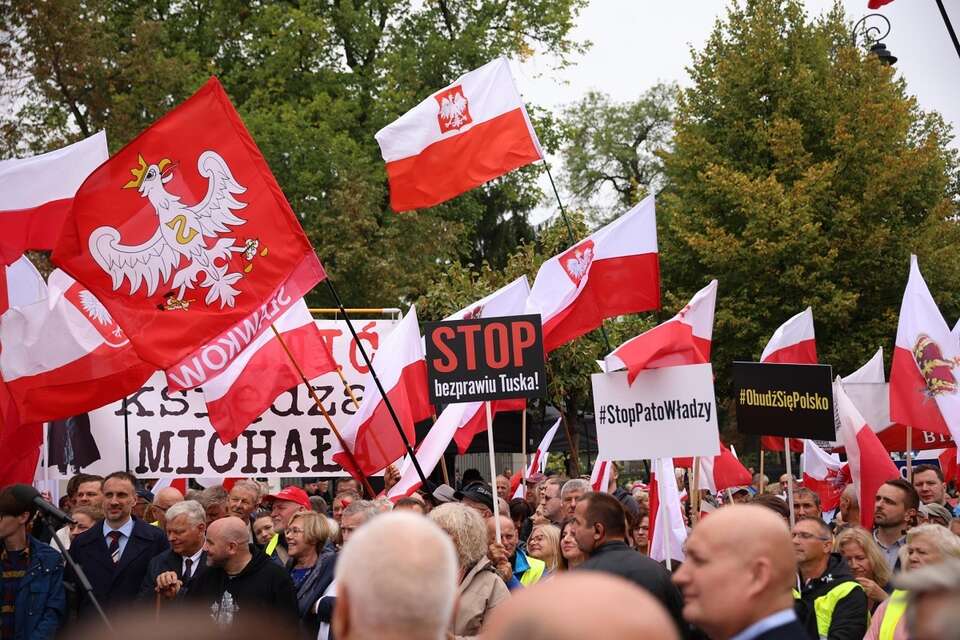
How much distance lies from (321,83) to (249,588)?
28.0m

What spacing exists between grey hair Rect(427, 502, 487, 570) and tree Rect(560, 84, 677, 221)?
47522 millimetres

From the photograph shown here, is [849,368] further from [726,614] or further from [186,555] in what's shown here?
[726,614]

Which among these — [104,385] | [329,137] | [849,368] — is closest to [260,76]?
[329,137]

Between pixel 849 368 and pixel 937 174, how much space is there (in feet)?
18.3

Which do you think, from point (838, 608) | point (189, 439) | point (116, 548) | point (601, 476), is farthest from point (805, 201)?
point (838, 608)

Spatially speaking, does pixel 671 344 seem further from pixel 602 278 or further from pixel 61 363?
pixel 61 363

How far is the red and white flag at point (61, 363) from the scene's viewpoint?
11570mm

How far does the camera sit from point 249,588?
8.13 meters

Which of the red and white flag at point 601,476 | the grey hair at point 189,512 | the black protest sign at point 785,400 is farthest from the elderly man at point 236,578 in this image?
the red and white flag at point 601,476

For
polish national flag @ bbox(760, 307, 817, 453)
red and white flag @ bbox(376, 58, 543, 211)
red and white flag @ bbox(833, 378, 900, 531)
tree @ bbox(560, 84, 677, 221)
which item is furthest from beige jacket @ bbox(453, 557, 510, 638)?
tree @ bbox(560, 84, 677, 221)

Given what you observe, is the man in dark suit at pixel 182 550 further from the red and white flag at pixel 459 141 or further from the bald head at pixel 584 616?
the bald head at pixel 584 616

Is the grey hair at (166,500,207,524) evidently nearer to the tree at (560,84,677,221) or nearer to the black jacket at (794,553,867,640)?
the black jacket at (794,553,867,640)

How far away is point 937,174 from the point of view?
32.8m

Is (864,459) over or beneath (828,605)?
over
